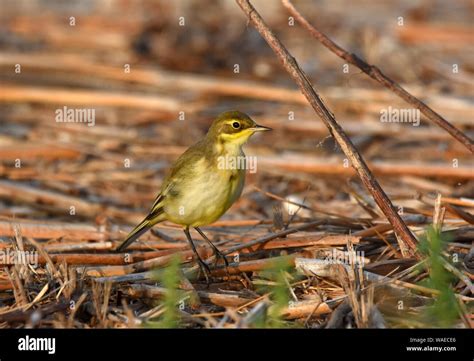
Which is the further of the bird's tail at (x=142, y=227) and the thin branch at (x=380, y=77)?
the bird's tail at (x=142, y=227)

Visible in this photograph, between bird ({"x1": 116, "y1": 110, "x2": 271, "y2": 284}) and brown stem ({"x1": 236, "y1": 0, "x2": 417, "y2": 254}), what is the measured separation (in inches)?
38.2

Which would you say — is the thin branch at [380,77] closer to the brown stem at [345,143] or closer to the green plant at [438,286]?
the brown stem at [345,143]

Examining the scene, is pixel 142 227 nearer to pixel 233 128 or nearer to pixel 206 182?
pixel 206 182

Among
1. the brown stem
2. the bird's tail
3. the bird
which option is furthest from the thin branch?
the bird's tail

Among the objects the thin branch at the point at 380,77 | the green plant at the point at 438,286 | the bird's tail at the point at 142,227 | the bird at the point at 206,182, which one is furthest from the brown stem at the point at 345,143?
the bird's tail at the point at 142,227

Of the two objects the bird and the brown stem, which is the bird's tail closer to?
the bird

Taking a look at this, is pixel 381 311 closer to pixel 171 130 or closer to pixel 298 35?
pixel 171 130

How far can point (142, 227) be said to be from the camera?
7633 millimetres

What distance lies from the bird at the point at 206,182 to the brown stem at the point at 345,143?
0.97 m

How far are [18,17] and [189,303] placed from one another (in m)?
12.1

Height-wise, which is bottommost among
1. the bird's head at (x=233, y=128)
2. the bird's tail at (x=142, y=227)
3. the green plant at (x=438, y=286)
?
the green plant at (x=438, y=286)

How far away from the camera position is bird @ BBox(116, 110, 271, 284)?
283 inches

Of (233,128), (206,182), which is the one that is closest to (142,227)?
(206,182)

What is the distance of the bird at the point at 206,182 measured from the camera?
23.6 ft
